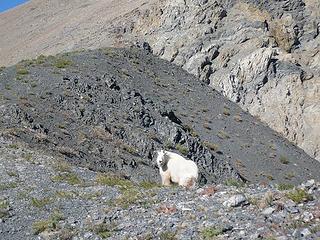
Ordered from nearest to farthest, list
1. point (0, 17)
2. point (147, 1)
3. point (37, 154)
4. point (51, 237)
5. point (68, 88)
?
point (51, 237) → point (37, 154) → point (68, 88) → point (147, 1) → point (0, 17)

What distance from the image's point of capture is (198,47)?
163ft

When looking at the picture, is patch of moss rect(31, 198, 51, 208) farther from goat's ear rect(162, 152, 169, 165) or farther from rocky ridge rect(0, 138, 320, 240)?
goat's ear rect(162, 152, 169, 165)

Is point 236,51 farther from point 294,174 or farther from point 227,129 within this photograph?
point 294,174

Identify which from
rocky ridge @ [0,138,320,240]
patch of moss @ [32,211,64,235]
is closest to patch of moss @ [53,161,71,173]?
rocky ridge @ [0,138,320,240]

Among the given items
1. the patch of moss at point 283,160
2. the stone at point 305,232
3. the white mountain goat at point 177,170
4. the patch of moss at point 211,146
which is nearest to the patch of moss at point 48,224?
the white mountain goat at point 177,170

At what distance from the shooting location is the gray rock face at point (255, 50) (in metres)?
45.0

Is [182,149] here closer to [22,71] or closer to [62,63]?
[22,71]

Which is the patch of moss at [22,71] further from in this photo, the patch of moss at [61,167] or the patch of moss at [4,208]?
the patch of moss at [4,208]

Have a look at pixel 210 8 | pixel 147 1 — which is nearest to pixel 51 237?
pixel 210 8

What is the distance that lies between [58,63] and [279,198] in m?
26.6

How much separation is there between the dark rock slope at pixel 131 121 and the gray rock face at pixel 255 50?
435 cm

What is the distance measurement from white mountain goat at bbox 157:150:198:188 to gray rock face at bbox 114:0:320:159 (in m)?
29.6

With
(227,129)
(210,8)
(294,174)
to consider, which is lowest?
(294,174)

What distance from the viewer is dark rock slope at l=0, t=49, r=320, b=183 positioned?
2264 centimetres
